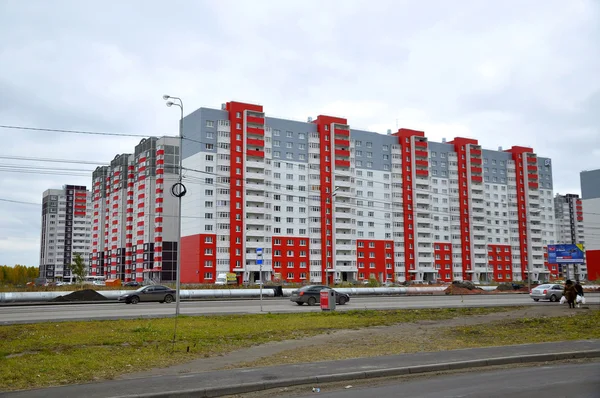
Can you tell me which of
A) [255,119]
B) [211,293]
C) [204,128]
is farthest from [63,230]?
[211,293]

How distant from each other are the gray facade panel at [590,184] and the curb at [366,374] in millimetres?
110792

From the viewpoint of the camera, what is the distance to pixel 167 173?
11594 cm

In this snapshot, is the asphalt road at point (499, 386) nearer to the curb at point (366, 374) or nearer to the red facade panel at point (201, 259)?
the curb at point (366, 374)

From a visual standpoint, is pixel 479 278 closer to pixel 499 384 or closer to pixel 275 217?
pixel 275 217

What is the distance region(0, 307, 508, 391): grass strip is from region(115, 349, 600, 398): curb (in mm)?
2501

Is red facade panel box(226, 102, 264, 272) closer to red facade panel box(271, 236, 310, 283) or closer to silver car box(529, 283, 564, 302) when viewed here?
red facade panel box(271, 236, 310, 283)

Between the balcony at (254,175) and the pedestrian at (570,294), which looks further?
the balcony at (254,175)

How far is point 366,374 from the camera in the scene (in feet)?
37.9

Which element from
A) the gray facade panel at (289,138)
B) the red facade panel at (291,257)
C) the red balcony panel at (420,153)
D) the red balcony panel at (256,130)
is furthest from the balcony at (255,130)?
the red balcony panel at (420,153)

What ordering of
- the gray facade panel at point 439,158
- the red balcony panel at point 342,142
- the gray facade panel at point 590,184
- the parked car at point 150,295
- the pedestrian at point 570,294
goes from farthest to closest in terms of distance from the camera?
the gray facade panel at point 439,158 → the red balcony panel at point 342,142 → the gray facade panel at point 590,184 → the parked car at point 150,295 → the pedestrian at point 570,294

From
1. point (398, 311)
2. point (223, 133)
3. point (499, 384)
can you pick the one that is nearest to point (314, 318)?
point (398, 311)

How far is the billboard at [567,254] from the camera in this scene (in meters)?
72.8

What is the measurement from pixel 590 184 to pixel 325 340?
112345 mm

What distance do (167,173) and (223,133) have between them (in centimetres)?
2031
